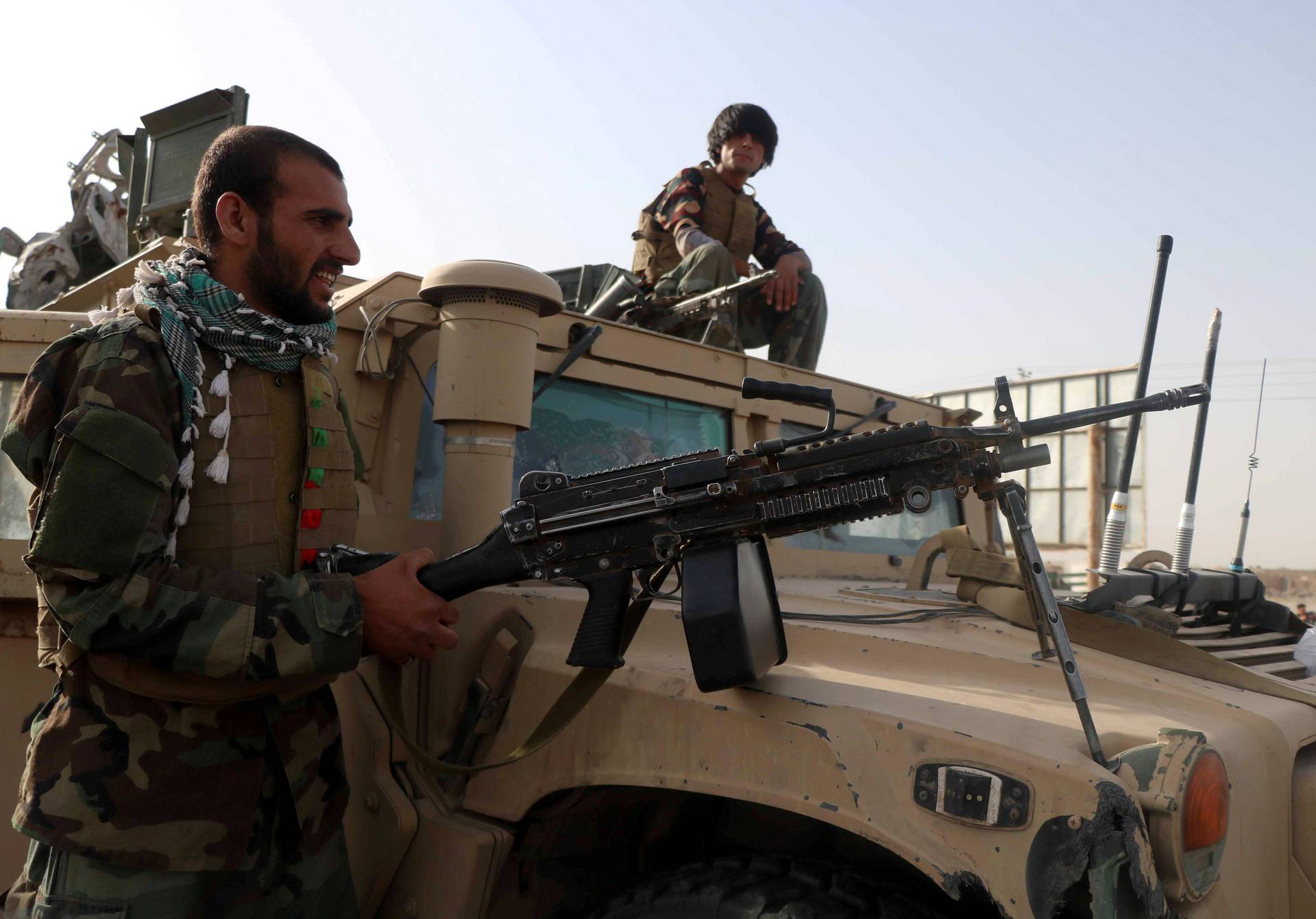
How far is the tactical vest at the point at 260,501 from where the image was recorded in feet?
5.26

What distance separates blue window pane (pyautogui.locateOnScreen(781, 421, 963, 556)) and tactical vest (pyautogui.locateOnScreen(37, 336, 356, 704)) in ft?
5.15

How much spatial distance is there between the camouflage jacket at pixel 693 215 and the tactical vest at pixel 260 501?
221cm

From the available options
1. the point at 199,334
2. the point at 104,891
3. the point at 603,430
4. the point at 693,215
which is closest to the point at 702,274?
the point at 693,215

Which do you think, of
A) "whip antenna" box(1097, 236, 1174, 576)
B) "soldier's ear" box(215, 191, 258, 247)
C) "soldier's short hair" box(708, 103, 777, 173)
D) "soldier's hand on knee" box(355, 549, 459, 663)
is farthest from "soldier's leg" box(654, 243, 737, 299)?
"soldier's hand on knee" box(355, 549, 459, 663)

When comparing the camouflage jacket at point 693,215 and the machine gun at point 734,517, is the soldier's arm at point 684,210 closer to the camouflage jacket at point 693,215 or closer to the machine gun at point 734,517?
the camouflage jacket at point 693,215

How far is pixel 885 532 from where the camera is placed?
356 centimetres

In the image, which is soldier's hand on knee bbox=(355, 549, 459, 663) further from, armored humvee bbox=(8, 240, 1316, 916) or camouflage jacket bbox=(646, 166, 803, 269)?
camouflage jacket bbox=(646, 166, 803, 269)

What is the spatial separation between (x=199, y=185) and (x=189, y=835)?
1.06 metres

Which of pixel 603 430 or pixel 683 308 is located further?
pixel 683 308

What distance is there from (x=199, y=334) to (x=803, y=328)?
248cm

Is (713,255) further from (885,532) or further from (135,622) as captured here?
(135,622)

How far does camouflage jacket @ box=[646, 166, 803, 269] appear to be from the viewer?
12.7 ft

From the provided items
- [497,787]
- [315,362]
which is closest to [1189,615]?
[497,787]

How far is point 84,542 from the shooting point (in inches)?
57.7
